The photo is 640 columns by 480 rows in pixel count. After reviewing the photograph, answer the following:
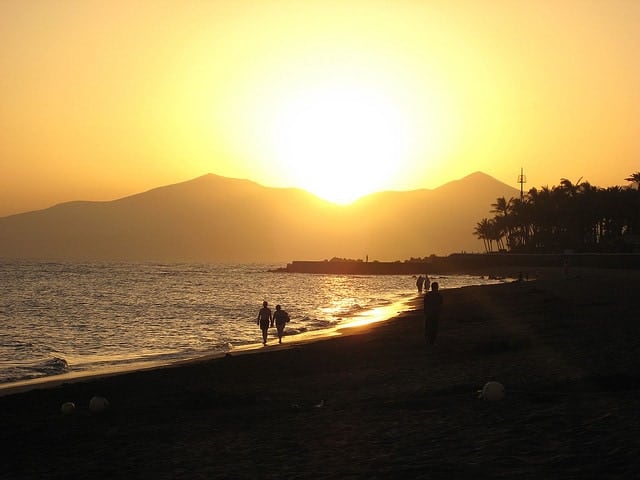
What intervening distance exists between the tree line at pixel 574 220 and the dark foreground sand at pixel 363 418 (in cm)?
7967

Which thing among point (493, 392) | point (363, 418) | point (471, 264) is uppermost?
point (471, 264)

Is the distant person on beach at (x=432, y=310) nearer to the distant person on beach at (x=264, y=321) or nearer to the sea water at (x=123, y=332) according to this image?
the sea water at (x=123, y=332)

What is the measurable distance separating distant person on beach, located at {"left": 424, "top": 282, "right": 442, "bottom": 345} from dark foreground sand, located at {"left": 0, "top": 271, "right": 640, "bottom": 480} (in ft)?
2.15

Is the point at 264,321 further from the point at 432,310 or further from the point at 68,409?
the point at 68,409

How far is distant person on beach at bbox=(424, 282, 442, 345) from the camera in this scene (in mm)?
19438

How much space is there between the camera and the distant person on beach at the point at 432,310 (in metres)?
19.4

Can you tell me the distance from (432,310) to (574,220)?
98186 mm

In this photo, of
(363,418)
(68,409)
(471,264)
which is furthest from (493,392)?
(471,264)

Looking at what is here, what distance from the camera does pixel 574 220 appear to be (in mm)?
111188

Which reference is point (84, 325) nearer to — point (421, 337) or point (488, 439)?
point (421, 337)

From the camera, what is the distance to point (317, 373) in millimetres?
16766

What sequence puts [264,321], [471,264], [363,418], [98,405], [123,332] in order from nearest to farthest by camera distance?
[363,418], [98,405], [264,321], [123,332], [471,264]

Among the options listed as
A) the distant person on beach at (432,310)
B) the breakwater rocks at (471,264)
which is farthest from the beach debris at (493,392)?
the breakwater rocks at (471,264)

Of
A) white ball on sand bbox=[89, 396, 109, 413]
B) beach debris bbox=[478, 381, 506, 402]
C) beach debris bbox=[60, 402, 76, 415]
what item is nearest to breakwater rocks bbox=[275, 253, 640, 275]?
beach debris bbox=[478, 381, 506, 402]
